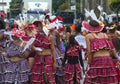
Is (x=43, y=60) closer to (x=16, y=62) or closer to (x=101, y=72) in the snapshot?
(x=16, y=62)

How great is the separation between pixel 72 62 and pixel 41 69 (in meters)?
1.59

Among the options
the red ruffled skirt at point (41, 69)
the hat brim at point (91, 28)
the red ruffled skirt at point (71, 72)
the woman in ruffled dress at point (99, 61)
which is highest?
the hat brim at point (91, 28)

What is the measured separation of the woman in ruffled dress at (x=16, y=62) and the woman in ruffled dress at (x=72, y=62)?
220 cm

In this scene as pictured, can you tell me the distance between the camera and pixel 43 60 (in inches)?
414

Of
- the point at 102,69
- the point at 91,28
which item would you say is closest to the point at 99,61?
the point at 102,69

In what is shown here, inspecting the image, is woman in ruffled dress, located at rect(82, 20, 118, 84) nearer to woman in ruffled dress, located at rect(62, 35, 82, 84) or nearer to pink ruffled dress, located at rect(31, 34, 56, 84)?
pink ruffled dress, located at rect(31, 34, 56, 84)

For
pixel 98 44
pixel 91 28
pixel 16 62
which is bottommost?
pixel 16 62

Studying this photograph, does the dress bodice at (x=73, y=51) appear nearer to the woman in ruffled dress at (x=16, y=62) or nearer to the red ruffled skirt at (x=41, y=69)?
the red ruffled skirt at (x=41, y=69)

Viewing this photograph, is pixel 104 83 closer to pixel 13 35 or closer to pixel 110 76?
pixel 110 76

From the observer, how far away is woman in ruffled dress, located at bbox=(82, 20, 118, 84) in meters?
9.18

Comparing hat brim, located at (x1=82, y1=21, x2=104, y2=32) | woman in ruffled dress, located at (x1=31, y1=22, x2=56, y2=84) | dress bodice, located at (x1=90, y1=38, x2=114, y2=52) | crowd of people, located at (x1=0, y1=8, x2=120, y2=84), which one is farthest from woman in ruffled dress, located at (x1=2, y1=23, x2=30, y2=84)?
dress bodice, located at (x1=90, y1=38, x2=114, y2=52)

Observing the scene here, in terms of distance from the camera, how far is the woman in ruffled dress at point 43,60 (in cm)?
1038

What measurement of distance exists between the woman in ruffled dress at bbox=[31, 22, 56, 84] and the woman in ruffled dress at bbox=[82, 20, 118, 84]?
137 centimetres

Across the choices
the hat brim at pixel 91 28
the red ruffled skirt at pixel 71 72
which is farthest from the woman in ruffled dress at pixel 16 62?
the red ruffled skirt at pixel 71 72
